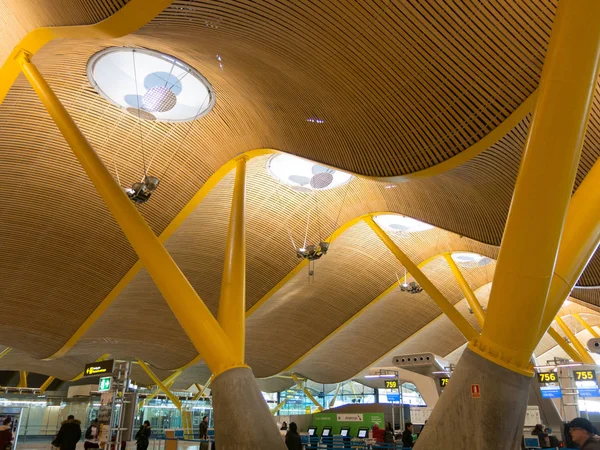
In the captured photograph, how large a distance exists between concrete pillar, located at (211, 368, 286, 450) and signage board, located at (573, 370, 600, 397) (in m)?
20.2

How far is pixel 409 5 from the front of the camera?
10.0m

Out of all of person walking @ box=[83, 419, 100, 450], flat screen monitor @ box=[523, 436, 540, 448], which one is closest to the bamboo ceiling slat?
flat screen monitor @ box=[523, 436, 540, 448]

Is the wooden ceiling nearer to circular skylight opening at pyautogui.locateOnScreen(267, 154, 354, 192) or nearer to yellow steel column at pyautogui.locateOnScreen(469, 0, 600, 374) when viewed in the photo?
circular skylight opening at pyautogui.locateOnScreen(267, 154, 354, 192)

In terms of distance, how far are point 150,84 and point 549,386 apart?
2199cm

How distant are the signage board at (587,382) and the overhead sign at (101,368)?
20.6 meters

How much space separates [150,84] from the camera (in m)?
15.4

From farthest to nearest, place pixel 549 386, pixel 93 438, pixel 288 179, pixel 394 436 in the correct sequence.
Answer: pixel 549 386, pixel 288 179, pixel 394 436, pixel 93 438

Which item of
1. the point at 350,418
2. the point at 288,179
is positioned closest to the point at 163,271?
the point at 288,179

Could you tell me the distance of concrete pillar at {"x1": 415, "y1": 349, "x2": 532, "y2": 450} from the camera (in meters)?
5.63

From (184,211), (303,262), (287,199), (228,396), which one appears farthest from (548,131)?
(303,262)

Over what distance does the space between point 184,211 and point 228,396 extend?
484 inches

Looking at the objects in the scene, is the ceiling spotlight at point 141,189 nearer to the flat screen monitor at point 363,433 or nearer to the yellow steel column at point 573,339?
the flat screen monitor at point 363,433

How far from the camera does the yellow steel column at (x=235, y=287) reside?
1120 centimetres

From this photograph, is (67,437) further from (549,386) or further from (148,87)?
(549,386)
